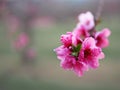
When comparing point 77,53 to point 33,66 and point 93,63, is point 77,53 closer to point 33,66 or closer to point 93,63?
point 93,63

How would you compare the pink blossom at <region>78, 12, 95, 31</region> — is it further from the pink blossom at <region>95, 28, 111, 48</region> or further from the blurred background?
the blurred background

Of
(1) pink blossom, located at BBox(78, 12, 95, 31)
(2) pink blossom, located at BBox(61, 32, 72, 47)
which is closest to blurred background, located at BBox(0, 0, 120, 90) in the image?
(1) pink blossom, located at BBox(78, 12, 95, 31)

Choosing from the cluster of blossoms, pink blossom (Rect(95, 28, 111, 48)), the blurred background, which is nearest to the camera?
the cluster of blossoms

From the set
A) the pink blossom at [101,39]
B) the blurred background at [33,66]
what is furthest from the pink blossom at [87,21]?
the blurred background at [33,66]

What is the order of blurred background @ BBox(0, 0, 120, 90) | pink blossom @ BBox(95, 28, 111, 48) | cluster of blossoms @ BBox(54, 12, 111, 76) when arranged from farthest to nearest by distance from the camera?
1. blurred background @ BBox(0, 0, 120, 90)
2. pink blossom @ BBox(95, 28, 111, 48)
3. cluster of blossoms @ BBox(54, 12, 111, 76)

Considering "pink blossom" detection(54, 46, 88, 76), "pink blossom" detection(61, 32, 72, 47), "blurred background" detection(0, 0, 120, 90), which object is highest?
"blurred background" detection(0, 0, 120, 90)

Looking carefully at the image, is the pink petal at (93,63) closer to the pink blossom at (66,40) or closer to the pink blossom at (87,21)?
the pink blossom at (66,40)

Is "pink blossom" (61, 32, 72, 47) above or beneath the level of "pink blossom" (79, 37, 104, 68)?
above

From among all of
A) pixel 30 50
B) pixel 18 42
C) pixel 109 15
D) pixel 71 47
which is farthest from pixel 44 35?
pixel 71 47

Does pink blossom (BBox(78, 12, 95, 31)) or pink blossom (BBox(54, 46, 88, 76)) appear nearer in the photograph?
pink blossom (BBox(54, 46, 88, 76))
